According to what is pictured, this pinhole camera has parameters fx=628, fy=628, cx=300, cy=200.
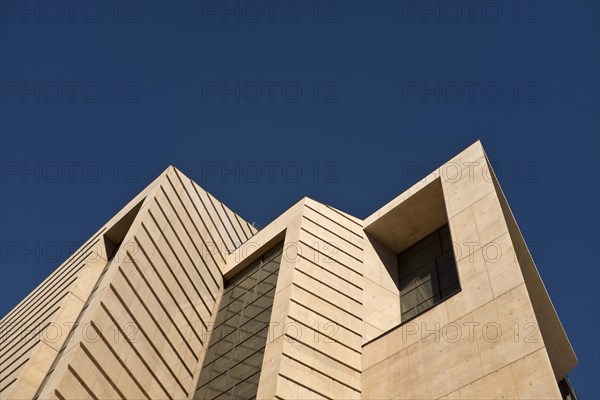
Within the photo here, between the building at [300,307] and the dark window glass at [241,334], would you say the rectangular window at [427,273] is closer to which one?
the building at [300,307]

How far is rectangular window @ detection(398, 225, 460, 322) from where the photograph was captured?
2750 centimetres

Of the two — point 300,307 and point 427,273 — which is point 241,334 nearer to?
point 300,307

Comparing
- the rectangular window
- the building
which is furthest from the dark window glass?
the rectangular window

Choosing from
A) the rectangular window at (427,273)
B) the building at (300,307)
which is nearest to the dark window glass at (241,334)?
the building at (300,307)

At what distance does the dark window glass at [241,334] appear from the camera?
81.7 feet

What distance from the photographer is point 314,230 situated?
1212 inches

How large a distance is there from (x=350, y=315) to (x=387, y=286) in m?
3.81

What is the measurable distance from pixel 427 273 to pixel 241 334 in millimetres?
9119

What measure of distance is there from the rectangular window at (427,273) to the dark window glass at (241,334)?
6290 millimetres

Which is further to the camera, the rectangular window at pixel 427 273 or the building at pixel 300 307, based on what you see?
the rectangular window at pixel 427 273

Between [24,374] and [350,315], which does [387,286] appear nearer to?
[350,315]

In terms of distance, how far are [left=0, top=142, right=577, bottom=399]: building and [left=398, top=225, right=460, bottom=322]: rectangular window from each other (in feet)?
0.28

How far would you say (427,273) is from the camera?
29484 mm

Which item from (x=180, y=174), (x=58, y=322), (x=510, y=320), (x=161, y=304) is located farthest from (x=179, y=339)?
(x=510, y=320)
